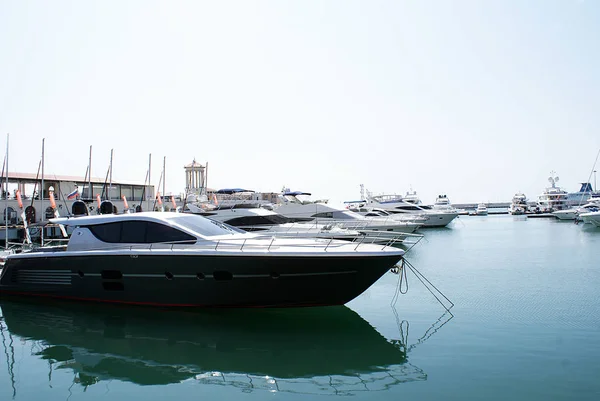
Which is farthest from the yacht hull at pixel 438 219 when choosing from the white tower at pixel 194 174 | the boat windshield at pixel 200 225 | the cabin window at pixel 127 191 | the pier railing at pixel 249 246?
the pier railing at pixel 249 246

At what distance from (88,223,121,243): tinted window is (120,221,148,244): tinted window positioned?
7.2 inches

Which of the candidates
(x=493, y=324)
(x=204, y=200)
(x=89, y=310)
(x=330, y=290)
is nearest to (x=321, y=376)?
→ (x=330, y=290)

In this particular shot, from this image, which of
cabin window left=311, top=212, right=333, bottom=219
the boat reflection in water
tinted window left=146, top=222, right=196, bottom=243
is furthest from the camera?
cabin window left=311, top=212, right=333, bottom=219

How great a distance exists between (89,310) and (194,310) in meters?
3.42

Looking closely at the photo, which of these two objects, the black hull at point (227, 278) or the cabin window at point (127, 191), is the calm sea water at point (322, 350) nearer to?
the black hull at point (227, 278)

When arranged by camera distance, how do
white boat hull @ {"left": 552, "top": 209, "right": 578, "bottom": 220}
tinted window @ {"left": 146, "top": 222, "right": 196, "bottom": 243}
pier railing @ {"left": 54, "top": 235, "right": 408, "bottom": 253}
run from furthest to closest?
white boat hull @ {"left": 552, "top": 209, "right": 578, "bottom": 220}, tinted window @ {"left": 146, "top": 222, "right": 196, "bottom": 243}, pier railing @ {"left": 54, "top": 235, "right": 408, "bottom": 253}

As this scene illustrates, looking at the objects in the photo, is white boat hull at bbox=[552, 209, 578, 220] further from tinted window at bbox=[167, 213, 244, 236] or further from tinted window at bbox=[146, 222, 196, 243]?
tinted window at bbox=[146, 222, 196, 243]

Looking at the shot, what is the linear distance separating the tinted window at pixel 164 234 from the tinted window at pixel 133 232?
0.56 feet

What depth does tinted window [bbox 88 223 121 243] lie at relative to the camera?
43.1ft

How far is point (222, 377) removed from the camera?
8461mm

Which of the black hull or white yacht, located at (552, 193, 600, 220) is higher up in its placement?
white yacht, located at (552, 193, 600, 220)

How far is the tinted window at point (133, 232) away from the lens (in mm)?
12859

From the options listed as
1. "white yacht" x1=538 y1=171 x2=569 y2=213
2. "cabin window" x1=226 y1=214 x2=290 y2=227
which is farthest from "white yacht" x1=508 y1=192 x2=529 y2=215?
"cabin window" x1=226 y1=214 x2=290 y2=227

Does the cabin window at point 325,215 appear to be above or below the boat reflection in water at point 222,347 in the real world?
above
